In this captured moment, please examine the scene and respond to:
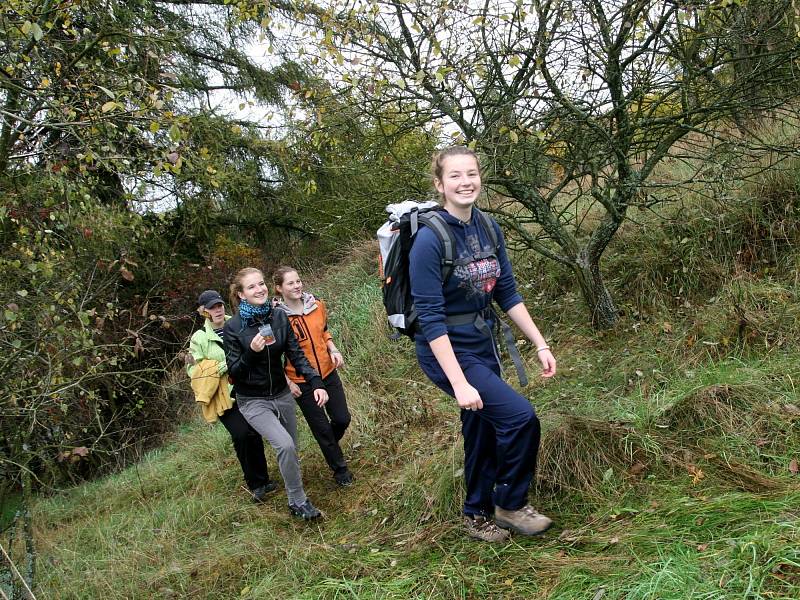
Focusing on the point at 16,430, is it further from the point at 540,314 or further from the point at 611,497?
the point at 540,314

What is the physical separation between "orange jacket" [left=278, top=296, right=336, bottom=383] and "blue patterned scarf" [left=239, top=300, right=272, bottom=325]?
1.11 ft

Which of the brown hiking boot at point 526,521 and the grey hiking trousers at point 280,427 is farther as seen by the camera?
the grey hiking trousers at point 280,427

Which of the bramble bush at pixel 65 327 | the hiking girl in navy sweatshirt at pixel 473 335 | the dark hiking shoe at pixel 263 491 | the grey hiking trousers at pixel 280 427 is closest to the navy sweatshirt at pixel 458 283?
A: the hiking girl in navy sweatshirt at pixel 473 335

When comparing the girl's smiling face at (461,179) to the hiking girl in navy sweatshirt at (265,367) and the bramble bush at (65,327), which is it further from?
the bramble bush at (65,327)

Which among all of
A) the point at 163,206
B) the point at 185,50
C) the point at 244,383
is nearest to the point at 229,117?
the point at 185,50

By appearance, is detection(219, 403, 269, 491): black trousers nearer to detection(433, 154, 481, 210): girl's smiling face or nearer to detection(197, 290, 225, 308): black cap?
detection(197, 290, 225, 308): black cap

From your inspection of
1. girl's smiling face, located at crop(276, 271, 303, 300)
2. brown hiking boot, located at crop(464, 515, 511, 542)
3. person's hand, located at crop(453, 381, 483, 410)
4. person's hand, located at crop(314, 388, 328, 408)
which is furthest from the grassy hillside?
girl's smiling face, located at crop(276, 271, 303, 300)

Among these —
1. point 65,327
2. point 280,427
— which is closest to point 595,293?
point 280,427

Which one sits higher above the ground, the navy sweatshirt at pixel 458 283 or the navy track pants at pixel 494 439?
the navy sweatshirt at pixel 458 283

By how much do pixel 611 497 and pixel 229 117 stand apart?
9978 mm

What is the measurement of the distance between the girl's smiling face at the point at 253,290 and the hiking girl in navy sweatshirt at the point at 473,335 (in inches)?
67.6

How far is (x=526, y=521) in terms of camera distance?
3.27m

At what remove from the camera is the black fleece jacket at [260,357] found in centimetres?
445

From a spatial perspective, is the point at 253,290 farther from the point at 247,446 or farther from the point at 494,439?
the point at 494,439
